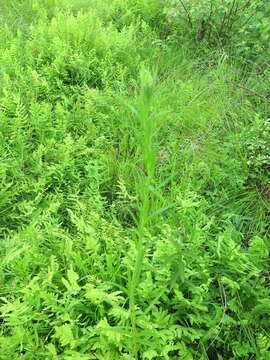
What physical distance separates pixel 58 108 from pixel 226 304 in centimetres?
186

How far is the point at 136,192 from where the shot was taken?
62.5 inches

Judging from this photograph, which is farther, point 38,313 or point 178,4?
point 178,4

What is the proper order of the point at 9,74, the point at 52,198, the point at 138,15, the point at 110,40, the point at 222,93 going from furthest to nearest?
the point at 138,15, the point at 110,40, the point at 9,74, the point at 222,93, the point at 52,198

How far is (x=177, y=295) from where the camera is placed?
161 centimetres

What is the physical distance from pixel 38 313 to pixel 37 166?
3.66ft

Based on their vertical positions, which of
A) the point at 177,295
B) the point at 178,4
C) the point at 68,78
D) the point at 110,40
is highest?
the point at 178,4

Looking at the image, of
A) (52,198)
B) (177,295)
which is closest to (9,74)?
(52,198)

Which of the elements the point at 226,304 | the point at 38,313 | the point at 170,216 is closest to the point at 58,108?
the point at 170,216

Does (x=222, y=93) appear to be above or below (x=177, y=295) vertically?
above

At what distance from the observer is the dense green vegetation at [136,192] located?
157 centimetres

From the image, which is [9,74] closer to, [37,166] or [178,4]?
[37,166]

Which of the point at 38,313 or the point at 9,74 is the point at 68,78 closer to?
the point at 9,74

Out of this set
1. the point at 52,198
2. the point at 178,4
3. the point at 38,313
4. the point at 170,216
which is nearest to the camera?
the point at 38,313

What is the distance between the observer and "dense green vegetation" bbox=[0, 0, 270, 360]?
5.15 feet
